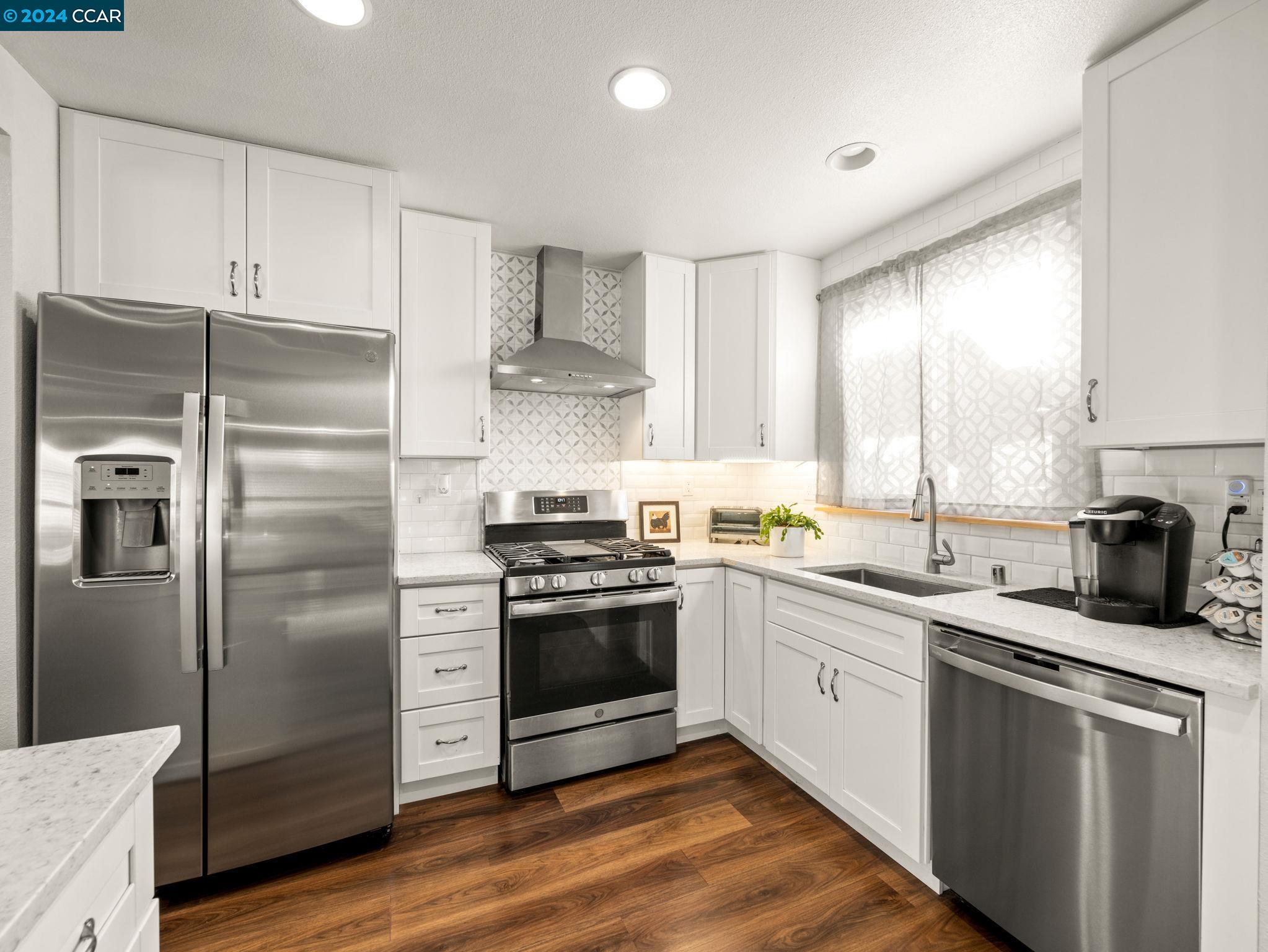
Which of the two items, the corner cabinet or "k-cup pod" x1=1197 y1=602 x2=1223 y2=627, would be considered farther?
the corner cabinet

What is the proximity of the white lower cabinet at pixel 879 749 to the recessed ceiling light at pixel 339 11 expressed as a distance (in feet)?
8.14

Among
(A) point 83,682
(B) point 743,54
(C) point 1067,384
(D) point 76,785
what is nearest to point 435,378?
(A) point 83,682

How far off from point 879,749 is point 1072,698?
29.8 inches

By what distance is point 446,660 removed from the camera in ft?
8.02

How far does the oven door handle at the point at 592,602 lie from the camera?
8.12 ft

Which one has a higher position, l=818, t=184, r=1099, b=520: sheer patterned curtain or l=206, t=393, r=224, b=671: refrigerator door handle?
l=818, t=184, r=1099, b=520: sheer patterned curtain

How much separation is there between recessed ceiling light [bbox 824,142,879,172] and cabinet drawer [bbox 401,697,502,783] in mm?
2554

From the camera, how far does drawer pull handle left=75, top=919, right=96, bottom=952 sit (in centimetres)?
71

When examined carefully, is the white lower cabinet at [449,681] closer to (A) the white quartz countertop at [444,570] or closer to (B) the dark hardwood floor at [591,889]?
(A) the white quartz countertop at [444,570]

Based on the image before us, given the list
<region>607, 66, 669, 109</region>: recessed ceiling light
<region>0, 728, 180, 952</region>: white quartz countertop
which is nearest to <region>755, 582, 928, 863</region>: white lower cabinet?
<region>607, 66, 669, 109</region>: recessed ceiling light

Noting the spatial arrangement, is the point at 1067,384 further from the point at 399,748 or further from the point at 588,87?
the point at 399,748

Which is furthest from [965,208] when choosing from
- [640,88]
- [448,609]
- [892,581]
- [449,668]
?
[449,668]

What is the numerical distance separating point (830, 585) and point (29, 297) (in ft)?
9.15

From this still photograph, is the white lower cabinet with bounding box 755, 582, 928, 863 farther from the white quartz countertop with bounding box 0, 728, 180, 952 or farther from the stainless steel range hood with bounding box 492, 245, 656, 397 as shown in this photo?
the white quartz countertop with bounding box 0, 728, 180, 952
